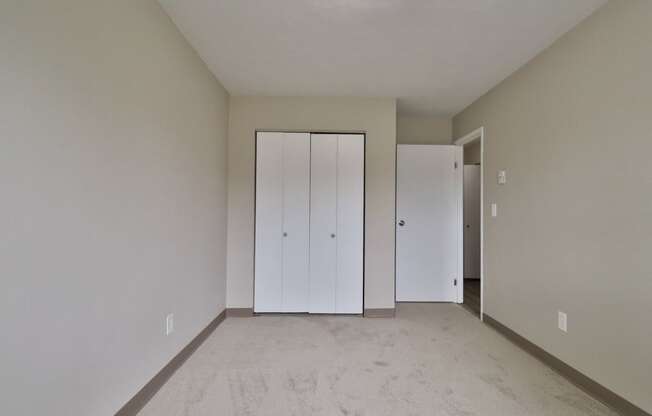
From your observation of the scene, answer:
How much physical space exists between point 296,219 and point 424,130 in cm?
217

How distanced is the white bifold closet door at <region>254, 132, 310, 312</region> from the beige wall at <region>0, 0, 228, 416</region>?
104cm

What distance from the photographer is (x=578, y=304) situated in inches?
75.7

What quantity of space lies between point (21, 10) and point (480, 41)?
8.31 feet

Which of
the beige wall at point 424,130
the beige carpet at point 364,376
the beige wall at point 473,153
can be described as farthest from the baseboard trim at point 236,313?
the beige wall at point 473,153

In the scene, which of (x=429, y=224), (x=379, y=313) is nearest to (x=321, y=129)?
(x=429, y=224)

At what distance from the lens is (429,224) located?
3.70 m

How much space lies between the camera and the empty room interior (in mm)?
1148

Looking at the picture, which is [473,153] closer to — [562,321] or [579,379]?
[562,321]

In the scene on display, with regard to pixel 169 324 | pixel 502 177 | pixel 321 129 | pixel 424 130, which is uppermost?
pixel 424 130

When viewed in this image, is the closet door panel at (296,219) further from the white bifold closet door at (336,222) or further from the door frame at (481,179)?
the door frame at (481,179)

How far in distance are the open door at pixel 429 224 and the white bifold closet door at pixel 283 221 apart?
128 cm

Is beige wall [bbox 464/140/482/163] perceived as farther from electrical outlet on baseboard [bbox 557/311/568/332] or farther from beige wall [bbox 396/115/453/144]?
electrical outlet on baseboard [bbox 557/311/568/332]

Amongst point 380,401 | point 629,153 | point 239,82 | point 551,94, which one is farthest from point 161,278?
point 551,94

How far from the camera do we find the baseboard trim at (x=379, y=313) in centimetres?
314
